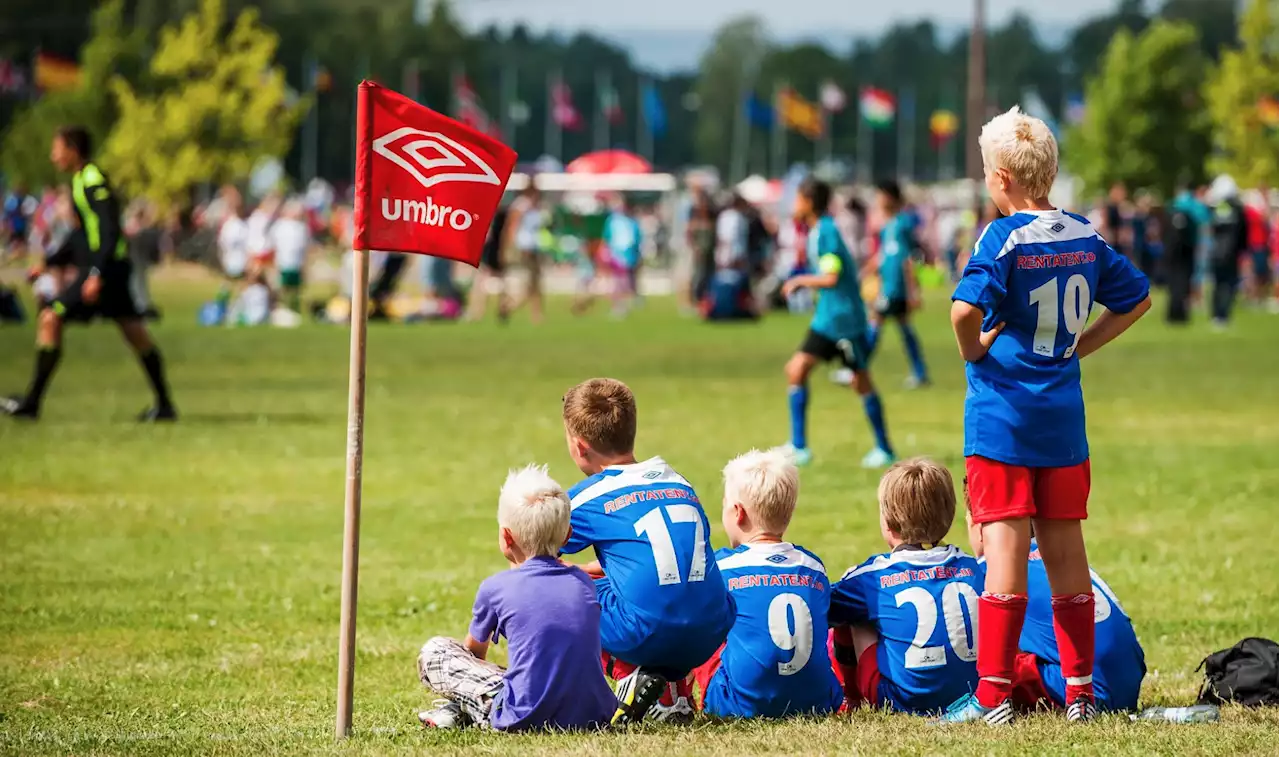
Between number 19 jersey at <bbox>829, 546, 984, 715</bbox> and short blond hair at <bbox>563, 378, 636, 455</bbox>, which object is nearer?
number 19 jersey at <bbox>829, 546, 984, 715</bbox>

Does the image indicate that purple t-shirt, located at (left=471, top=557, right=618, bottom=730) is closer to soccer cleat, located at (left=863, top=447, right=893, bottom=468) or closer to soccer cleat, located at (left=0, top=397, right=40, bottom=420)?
soccer cleat, located at (left=863, top=447, right=893, bottom=468)

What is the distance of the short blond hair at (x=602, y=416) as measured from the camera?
6.43 meters

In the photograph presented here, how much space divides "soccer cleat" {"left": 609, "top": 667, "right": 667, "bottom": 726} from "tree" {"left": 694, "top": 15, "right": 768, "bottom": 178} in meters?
168

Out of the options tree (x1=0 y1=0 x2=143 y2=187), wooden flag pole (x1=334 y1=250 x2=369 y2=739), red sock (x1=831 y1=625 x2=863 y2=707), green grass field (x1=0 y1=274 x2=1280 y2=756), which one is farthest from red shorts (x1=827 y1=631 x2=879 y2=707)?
tree (x1=0 y1=0 x2=143 y2=187)

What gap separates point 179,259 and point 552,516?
5339 centimetres

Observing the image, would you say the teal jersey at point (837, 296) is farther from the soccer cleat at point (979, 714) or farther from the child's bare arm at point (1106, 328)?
the soccer cleat at point (979, 714)

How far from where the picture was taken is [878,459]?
44.8 feet

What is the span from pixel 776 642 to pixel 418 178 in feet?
6.37

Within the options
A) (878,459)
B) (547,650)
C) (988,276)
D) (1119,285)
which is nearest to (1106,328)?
(1119,285)

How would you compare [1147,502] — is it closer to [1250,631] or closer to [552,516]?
[1250,631]

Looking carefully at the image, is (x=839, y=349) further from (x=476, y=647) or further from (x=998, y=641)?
(x=476, y=647)

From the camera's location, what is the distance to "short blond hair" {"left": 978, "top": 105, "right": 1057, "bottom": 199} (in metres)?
5.92

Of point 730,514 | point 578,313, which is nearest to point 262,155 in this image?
point 578,313

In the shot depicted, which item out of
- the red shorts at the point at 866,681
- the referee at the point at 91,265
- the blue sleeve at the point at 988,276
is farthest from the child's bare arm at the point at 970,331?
the referee at the point at 91,265
